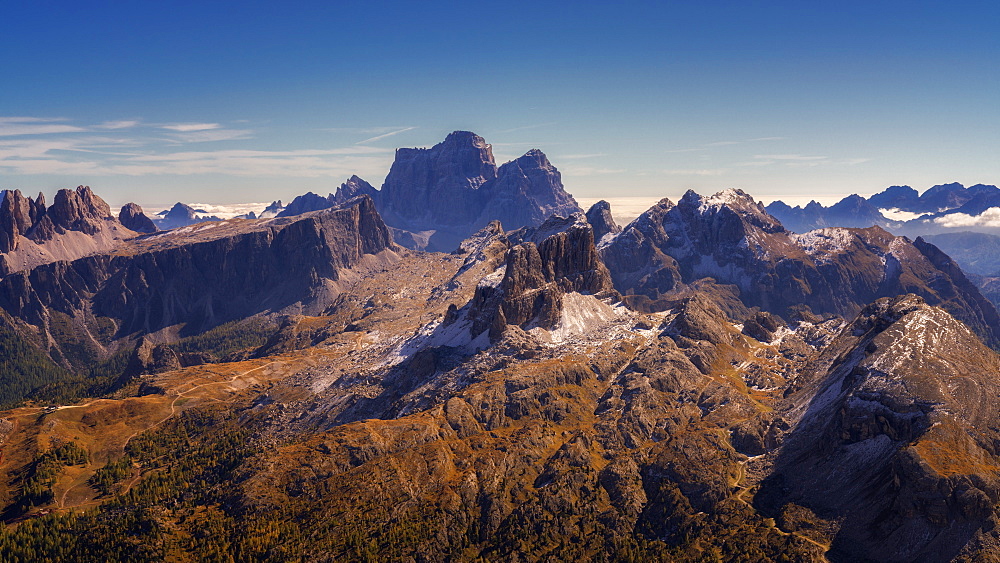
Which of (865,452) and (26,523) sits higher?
(865,452)

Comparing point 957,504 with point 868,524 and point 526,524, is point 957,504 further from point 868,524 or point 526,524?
point 526,524

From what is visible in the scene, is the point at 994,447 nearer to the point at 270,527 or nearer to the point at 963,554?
the point at 963,554

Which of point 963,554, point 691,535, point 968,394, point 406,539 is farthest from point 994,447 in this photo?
point 406,539

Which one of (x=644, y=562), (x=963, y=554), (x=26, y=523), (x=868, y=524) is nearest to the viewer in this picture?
(x=963, y=554)

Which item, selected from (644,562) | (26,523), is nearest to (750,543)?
(644,562)

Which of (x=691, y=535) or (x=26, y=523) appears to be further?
(x=26, y=523)

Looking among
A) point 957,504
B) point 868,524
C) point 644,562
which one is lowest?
point 644,562

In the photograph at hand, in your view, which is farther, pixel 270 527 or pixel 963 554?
pixel 270 527

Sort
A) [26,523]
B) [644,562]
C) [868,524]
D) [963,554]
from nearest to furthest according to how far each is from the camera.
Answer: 1. [963,554]
2. [868,524]
3. [644,562]
4. [26,523]

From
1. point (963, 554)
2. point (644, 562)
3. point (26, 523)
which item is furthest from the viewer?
point (26, 523)
